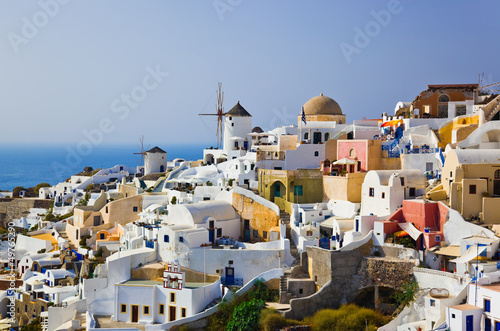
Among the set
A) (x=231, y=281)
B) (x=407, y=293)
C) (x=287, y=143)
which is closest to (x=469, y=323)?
(x=407, y=293)

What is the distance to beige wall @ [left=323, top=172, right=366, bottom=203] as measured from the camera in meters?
31.0

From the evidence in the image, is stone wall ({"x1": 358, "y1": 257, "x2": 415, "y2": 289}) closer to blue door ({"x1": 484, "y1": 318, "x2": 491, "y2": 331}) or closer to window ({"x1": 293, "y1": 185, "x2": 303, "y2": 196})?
blue door ({"x1": 484, "y1": 318, "x2": 491, "y2": 331})

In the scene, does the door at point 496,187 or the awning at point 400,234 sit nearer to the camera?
the awning at point 400,234

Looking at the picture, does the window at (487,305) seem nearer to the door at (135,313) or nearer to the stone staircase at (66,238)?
the door at (135,313)

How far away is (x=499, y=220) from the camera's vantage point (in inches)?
978

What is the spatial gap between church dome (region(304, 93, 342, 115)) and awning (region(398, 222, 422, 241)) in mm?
16054

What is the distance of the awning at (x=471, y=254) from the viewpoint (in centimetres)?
2233

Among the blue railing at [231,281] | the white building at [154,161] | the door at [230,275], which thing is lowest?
the blue railing at [231,281]

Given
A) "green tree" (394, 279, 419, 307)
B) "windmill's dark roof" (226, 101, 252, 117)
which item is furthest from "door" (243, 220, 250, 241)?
"windmill's dark roof" (226, 101, 252, 117)

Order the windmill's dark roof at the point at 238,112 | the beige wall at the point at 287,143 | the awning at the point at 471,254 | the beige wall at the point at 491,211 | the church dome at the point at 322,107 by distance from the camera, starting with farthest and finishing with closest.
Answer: the windmill's dark roof at the point at 238,112
the church dome at the point at 322,107
the beige wall at the point at 287,143
the beige wall at the point at 491,211
the awning at the point at 471,254

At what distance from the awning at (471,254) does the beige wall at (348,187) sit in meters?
8.61

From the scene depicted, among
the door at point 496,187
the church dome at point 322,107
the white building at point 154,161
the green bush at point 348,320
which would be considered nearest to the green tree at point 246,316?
the green bush at point 348,320

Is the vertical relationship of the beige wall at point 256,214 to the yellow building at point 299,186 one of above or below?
below

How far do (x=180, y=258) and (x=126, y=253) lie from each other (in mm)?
2613
